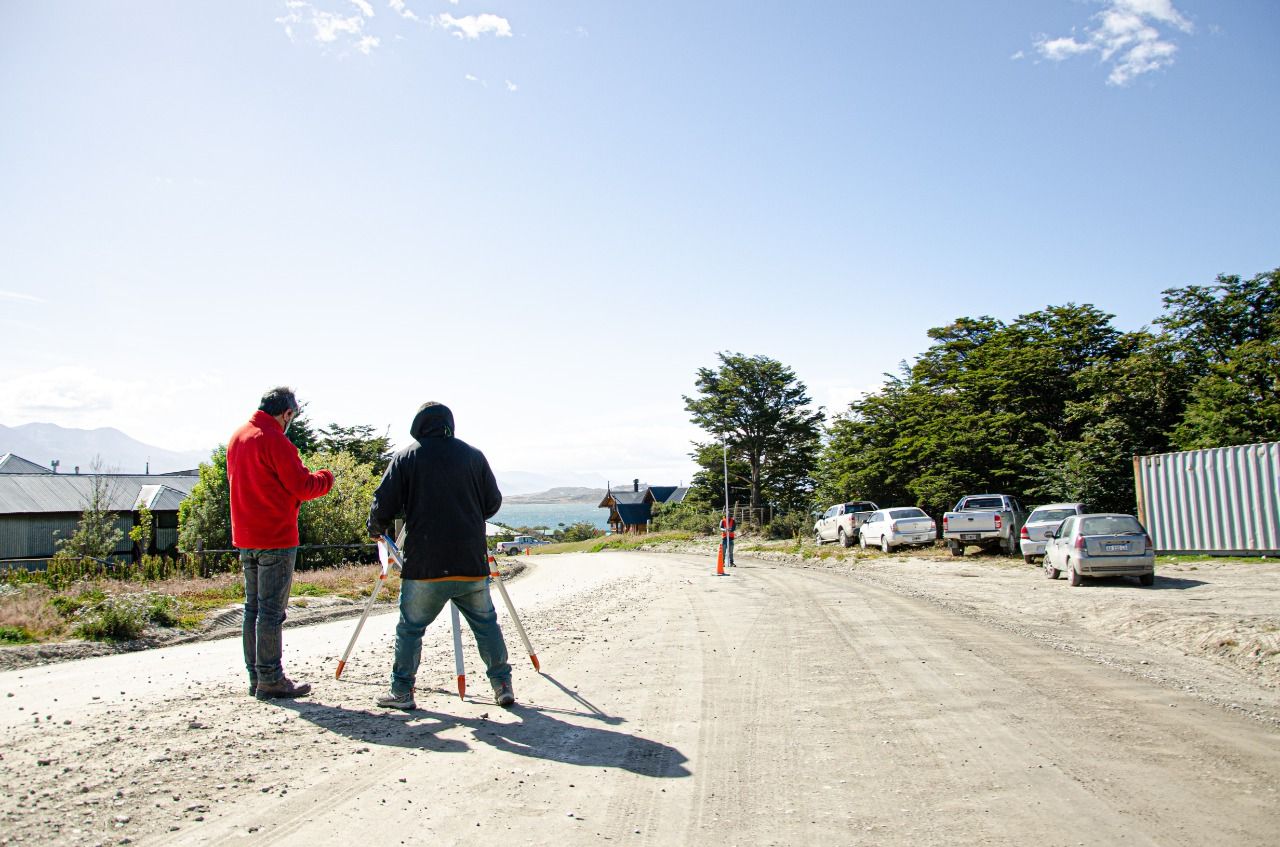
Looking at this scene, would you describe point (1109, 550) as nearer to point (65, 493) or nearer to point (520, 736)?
point (520, 736)

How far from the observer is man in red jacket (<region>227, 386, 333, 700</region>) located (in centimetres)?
576

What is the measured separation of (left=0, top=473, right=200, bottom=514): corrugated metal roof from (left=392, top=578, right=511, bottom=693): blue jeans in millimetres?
39063

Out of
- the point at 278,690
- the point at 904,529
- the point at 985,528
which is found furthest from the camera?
the point at 904,529

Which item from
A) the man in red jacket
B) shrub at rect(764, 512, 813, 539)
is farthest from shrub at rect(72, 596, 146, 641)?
shrub at rect(764, 512, 813, 539)

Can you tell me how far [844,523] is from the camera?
3272 centimetres

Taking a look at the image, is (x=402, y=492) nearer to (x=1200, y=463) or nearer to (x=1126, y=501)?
(x=1200, y=463)

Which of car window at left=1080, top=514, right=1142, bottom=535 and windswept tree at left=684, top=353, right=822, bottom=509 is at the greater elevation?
windswept tree at left=684, top=353, right=822, bottom=509

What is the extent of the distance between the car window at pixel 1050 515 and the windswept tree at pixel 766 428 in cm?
3715

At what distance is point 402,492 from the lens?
18.2ft

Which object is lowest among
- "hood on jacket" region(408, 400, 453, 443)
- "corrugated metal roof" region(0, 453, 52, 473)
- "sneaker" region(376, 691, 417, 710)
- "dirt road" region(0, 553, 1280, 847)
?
"dirt road" region(0, 553, 1280, 847)

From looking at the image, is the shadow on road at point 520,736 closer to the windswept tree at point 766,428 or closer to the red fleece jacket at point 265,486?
the red fleece jacket at point 265,486

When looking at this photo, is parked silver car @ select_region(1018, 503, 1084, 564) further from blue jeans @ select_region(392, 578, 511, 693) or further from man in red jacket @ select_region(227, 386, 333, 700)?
man in red jacket @ select_region(227, 386, 333, 700)

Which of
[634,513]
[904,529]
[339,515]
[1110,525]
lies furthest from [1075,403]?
[634,513]

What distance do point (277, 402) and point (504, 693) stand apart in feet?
9.12
